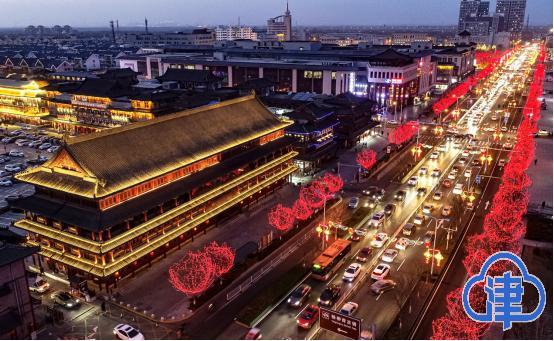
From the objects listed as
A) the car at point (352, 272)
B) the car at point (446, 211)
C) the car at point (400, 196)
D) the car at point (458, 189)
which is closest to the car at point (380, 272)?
the car at point (352, 272)

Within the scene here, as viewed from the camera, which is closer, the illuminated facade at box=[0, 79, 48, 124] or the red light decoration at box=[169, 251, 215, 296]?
the red light decoration at box=[169, 251, 215, 296]

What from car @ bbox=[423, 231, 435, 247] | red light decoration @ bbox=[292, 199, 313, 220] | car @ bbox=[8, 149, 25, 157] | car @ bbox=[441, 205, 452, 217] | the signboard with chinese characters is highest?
the signboard with chinese characters

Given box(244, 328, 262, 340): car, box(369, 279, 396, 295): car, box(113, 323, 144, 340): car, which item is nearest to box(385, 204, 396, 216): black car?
box(369, 279, 396, 295): car

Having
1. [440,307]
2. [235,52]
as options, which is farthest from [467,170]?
[235,52]

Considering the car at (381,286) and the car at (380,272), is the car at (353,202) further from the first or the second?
the car at (381,286)

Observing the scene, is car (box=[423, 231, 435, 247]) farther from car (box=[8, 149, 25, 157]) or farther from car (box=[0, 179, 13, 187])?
car (box=[8, 149, 25, 157])

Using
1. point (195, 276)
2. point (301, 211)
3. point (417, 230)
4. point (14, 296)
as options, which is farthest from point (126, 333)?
point (417, 230)
